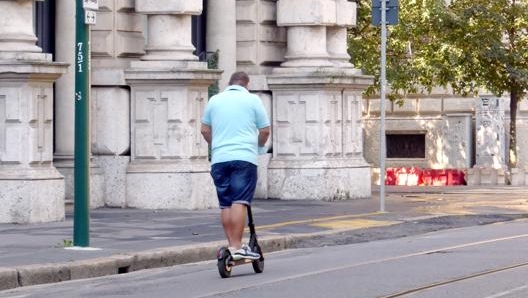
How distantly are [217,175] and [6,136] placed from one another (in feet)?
22.3

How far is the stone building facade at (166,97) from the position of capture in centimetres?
2073

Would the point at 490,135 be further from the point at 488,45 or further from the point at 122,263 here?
the point at 122,263

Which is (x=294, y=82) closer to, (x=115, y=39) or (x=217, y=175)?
(x=115, y=39)

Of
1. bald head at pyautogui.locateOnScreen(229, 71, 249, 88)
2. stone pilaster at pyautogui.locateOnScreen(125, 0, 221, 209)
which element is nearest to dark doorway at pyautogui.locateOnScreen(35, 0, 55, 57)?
stone pilaster at pyautogui.locateOnScreen(125, 0, 221, 209)

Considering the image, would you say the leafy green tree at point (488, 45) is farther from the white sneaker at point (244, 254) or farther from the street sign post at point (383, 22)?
the white sneaker at point (244, 254)

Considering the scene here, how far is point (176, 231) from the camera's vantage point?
1953 cm

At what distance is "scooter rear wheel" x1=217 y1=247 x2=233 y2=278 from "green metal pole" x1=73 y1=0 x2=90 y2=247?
2.61m

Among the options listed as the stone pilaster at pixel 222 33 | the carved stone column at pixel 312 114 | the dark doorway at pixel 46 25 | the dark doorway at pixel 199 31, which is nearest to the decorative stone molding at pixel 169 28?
the dark doorway at pixel 46 25


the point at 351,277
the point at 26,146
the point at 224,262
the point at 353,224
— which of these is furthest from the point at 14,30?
the point at 351,277

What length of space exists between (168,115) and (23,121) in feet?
11.6

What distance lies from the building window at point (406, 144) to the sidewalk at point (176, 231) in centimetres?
1020

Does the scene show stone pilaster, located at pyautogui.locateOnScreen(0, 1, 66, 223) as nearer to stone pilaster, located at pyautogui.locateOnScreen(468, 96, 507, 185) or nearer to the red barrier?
the red barrier

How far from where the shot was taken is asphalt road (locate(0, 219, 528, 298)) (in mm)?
13047

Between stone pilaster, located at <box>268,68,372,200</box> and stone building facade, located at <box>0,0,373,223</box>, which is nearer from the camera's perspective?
stone building facade, located at <box>0,0,373,223</box>
